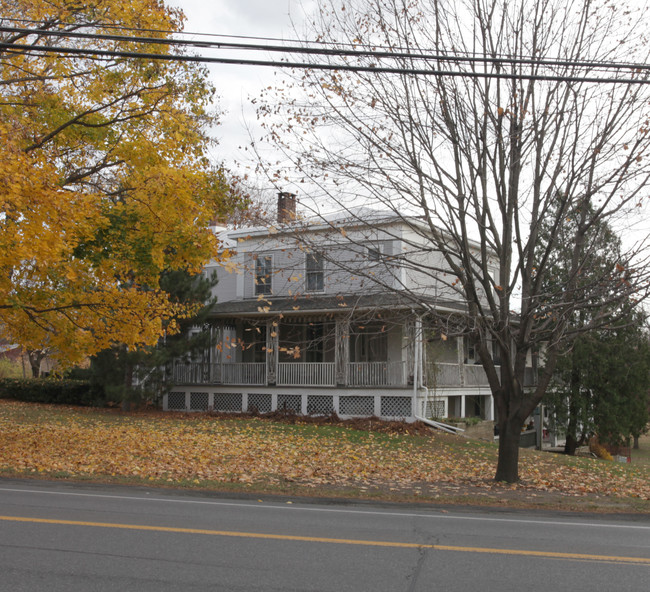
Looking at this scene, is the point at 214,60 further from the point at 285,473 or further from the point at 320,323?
the point at 320,323

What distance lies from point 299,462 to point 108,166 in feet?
24.4

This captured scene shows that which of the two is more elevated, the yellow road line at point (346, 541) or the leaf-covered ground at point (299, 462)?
the yellow road line at point (346, 541)

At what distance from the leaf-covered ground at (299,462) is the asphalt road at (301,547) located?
1.93 meters

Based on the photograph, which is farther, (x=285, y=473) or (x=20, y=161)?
(x=285, y=473)

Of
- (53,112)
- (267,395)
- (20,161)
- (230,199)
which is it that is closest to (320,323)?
(267,395)

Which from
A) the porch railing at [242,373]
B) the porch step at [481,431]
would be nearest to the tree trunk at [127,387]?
the porch railing at [242,373]

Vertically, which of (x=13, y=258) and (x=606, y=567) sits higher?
(x=13, y=258)

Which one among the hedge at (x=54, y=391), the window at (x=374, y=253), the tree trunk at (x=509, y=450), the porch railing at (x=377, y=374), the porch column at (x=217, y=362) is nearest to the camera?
the window at (x=374, y=253)

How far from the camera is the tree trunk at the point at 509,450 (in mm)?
12750

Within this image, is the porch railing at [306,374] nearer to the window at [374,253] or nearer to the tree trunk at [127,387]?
the tree trunk at [127,387]

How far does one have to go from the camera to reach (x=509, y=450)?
12.8 metres

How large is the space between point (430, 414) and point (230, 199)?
12.1 meters

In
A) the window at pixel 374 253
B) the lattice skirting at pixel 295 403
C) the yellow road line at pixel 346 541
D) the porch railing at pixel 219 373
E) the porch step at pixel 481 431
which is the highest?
the window at pixel 374 253

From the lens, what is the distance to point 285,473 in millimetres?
13117
